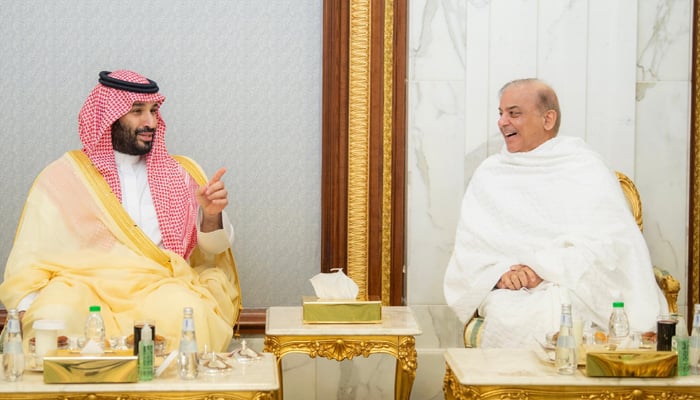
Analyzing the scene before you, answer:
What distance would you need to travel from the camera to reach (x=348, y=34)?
526 cm

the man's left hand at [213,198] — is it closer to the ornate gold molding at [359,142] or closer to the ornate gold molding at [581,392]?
the ornate gold molding at [359,142]

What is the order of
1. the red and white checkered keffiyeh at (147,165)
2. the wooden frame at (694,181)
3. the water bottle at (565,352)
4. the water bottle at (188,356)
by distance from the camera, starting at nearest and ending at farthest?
the water bottle at (188,356) → the water bottle at (565,352) → the red and white checkered keffiyeh at (147,165) → the wooden frame at (694,181)

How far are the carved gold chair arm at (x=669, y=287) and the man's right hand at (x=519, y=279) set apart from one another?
57 centimetres

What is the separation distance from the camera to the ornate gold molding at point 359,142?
207 inches

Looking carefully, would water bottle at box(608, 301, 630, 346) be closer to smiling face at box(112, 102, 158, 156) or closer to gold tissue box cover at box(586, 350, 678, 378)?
gold tissue box cover at box(586, 350, 678, 378)

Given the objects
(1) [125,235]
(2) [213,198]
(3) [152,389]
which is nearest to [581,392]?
(3) [152,389]

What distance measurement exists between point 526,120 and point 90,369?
251 cm

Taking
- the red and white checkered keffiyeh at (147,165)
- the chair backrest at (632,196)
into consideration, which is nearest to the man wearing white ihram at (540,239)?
the chair backrest at (632,196)

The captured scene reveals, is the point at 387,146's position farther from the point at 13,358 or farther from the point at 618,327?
the point at 13,358

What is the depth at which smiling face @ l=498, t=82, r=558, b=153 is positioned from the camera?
15.6 feet

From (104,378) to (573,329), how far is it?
1536 mm

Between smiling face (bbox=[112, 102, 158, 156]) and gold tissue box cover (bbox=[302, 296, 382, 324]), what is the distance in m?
1.12

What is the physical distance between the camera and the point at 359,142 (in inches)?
208

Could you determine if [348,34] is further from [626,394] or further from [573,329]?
[626,394]
